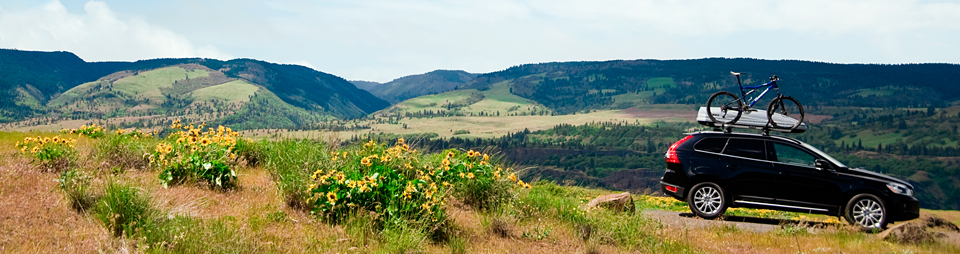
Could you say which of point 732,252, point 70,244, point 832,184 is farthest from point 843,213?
point 70,244

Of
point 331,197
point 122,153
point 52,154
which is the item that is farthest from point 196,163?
point 331,197

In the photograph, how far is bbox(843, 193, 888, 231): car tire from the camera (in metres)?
12.6

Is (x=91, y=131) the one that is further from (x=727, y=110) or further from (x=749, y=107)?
(x=749, y=107)

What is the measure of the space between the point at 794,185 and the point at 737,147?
1.41 m

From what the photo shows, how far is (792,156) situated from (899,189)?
213 centimetres

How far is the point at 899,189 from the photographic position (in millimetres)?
12547

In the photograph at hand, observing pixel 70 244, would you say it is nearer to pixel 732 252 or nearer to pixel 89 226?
pixel 89 226

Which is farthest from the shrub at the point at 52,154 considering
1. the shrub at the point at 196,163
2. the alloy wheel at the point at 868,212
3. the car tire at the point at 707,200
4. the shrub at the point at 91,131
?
the alloy wheel at the point at 868,212

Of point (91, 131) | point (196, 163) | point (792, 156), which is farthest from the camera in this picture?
point (91, 131)

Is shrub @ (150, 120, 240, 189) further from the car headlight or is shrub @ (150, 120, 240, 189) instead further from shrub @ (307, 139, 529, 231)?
the car headlight

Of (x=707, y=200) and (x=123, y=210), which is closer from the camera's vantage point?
(x=123, y=210)

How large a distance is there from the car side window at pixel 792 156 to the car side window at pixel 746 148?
30cm

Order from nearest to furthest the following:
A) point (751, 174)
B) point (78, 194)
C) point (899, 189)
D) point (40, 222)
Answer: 1. point (40, 222)
2. point (78, 194)
3. point (899, 189)
4. point (751, 174)

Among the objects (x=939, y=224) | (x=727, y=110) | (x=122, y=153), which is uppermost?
(x=727, y=110)
